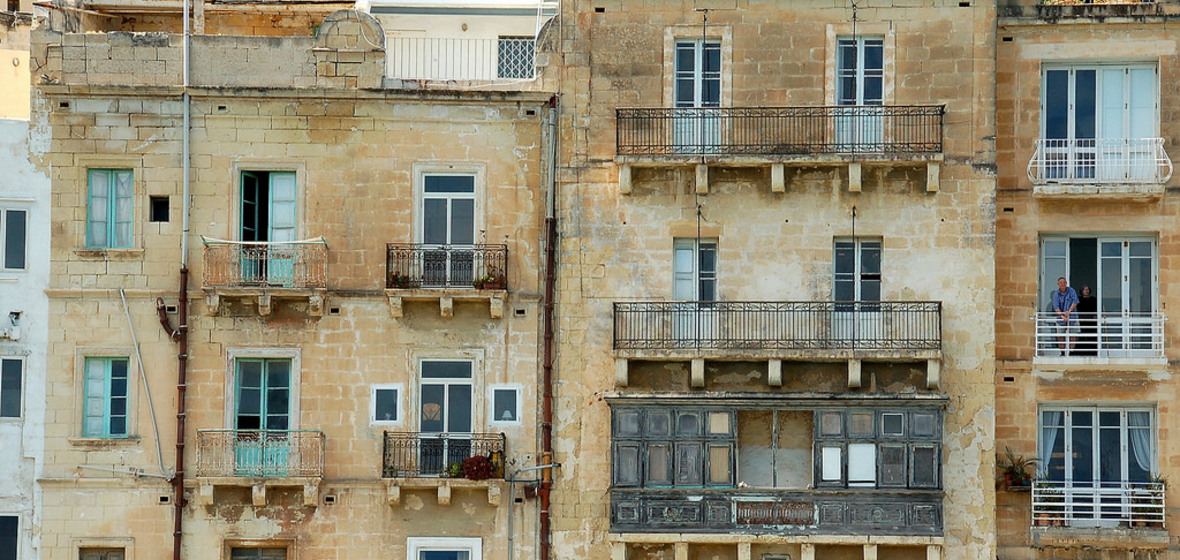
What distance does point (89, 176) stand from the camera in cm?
3603

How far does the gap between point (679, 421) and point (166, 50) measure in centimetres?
1159

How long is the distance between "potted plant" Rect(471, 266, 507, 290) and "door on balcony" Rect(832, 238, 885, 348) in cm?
597

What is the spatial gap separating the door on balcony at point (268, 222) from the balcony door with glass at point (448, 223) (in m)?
2.43

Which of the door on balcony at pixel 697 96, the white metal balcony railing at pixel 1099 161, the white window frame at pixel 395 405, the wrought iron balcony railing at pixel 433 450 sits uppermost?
the door on balcony at pixel 697 96

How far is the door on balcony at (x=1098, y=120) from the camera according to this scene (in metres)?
35.9

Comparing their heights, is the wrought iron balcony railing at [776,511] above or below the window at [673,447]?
below

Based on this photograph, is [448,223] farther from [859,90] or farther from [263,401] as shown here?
[859,90]

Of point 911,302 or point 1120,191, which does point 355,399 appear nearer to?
point 911,302

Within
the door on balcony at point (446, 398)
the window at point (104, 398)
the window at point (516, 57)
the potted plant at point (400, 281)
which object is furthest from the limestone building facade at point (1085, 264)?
the window at point (104, 398)

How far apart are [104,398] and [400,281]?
5.80 metres

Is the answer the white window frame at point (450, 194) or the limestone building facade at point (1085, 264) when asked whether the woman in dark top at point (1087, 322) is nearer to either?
the limestone building facade at point (1085, 264)

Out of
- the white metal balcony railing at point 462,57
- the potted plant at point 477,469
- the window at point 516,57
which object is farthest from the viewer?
the window at point 516,57

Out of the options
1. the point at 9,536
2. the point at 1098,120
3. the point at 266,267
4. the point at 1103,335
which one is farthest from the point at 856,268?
the point at 9,536

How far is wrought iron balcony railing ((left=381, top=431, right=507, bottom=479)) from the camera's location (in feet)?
116
